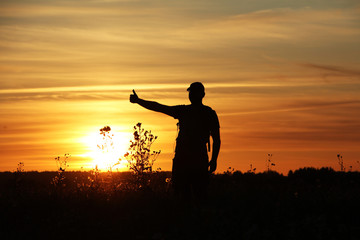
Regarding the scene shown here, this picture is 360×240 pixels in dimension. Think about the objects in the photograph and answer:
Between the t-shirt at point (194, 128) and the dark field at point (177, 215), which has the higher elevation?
the t-shirt at point (194, 128)

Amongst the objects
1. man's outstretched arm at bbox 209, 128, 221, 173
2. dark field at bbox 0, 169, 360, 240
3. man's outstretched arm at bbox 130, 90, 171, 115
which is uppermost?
man's outstretched arm at bbox 130, 90, 171, 115

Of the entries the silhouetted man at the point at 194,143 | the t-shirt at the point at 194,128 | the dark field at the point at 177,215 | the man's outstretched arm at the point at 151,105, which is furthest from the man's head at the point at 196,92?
the dark field at the point at 177,215

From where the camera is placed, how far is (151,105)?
11.2 meters

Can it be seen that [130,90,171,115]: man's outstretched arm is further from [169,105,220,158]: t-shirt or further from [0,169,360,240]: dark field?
[0,169,360,240]: dark field

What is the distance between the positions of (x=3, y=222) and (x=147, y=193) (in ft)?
9.73

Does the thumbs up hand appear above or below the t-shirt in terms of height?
above

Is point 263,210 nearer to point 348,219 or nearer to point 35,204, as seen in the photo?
point 348,219

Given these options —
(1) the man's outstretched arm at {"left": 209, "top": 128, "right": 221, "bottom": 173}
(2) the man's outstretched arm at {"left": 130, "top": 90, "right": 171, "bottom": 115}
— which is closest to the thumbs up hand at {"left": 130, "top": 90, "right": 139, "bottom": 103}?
(2) the man's outstretched arm at {"left": 130, "top": 90, "right": 171, "bottom": 115}

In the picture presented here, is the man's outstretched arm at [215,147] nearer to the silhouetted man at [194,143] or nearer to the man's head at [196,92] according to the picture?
the silhouetted man at [194,143]

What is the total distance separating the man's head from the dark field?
2019 mm

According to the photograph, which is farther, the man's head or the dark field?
the man's head

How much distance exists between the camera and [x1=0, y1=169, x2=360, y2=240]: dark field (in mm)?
9075

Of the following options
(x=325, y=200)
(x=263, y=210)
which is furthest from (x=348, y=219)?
(x=263, y=210)

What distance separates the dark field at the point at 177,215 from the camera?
9.07 m
